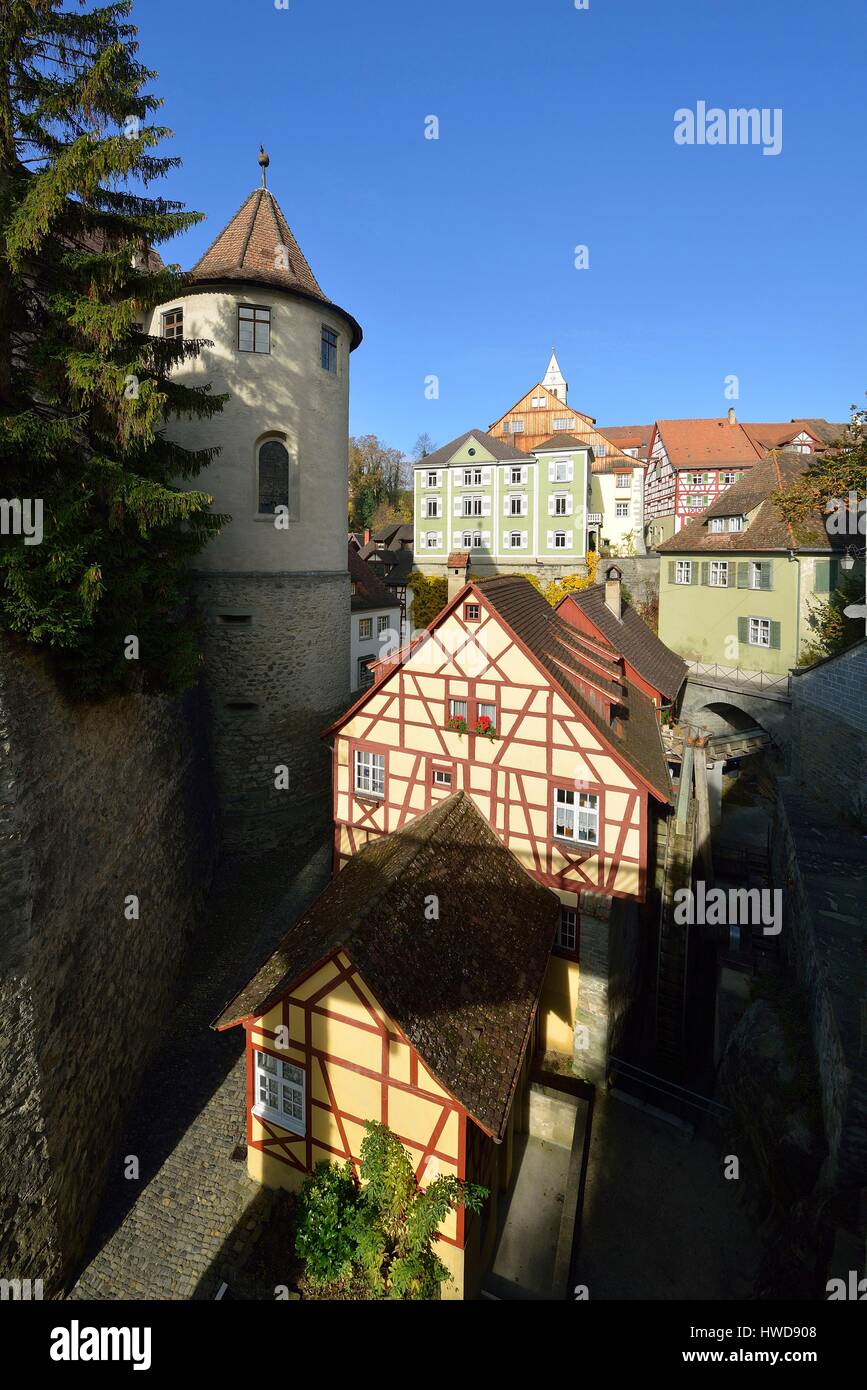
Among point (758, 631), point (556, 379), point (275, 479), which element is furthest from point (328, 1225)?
point (556, 379)

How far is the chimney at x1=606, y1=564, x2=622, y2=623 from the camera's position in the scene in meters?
19.5

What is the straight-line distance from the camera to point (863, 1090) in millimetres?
7773

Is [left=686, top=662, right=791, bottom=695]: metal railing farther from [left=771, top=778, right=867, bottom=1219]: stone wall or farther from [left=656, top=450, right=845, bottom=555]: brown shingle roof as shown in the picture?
[left=771, top=778, right=867, bottom=1219]: stone wall

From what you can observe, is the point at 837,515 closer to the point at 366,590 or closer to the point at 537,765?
the point at 366,590

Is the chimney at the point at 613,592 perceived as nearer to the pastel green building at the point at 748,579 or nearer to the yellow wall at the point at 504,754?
the pastel green building at the point at 748,579

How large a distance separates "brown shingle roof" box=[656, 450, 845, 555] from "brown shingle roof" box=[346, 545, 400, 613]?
42.9 ft

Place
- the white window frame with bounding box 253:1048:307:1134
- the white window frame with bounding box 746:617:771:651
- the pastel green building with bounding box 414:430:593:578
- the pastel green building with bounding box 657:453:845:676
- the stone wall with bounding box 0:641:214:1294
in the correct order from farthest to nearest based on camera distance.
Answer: the pastel green building with bounding box 414:430:593:578, the white window frame with bounding box 746:617:771:651, the pastel green building with bounding box 657:453:845:676, the white window frame with bounding box 253:1048:307:1134, the stone wall with bounding box 0:641:214:1294

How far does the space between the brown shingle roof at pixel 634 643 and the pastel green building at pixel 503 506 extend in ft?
41.9

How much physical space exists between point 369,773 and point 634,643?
10263mm

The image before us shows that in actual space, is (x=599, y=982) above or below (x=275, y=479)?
below

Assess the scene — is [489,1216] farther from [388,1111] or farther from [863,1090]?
[863,1090]

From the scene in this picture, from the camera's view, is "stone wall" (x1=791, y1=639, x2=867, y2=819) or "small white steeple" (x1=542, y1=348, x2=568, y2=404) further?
"small white steeple" (x1=542, y1=348, x2=568, y2=404)

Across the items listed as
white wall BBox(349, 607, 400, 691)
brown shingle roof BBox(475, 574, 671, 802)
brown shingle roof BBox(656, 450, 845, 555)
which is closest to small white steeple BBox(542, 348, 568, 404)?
brown shingle roof BBox(656, 450, 845, 555)

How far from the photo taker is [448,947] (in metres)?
9.07
